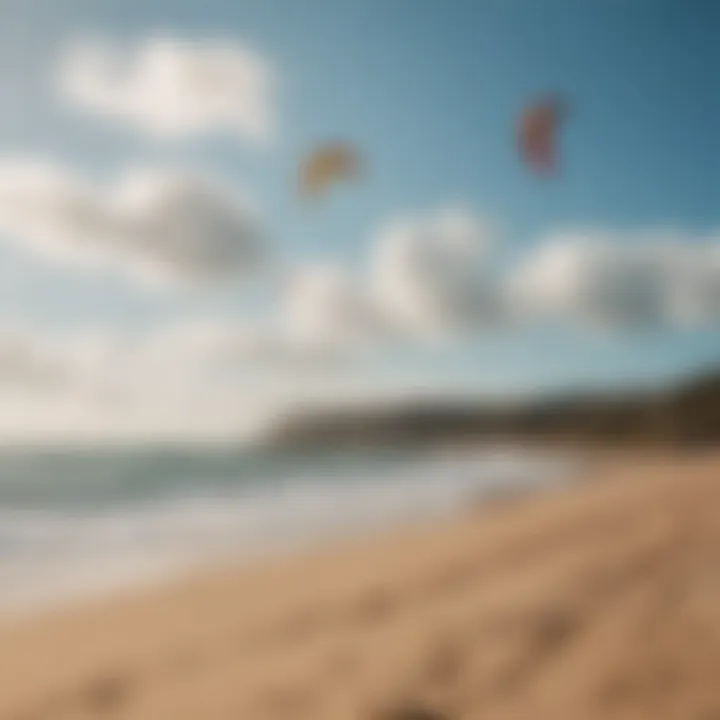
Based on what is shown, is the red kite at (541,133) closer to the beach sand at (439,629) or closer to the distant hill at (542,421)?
the distant hill at (542,421)

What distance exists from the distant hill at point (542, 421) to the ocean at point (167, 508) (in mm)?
35

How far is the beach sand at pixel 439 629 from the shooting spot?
1.12m

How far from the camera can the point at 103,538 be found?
116 cm

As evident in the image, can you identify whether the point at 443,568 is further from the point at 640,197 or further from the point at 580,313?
the point at 640,197

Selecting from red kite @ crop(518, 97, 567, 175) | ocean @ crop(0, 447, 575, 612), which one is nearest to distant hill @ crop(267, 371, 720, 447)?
ocean @ crop(0, 447, 575, 612)

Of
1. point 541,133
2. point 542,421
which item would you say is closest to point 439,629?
point 542,421

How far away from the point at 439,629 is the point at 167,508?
1.23 feet

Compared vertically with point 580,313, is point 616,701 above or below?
below

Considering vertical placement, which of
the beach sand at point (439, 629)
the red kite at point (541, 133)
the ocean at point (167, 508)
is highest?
the red kite at point (541, 133)

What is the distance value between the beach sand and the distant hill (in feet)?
0.23

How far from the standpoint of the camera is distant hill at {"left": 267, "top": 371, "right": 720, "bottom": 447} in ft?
4.12

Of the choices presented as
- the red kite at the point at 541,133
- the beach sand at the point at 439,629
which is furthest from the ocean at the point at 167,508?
the red kite at the point at 541,133

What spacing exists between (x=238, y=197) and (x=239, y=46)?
21 cm

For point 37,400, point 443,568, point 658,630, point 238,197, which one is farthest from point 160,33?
point 658,630
